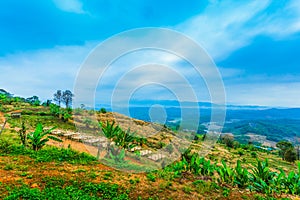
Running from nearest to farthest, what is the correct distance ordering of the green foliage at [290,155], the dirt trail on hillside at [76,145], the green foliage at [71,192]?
the green foliage at [71,192] → the dirt trail on hillside at [76,145] → the green foliage at [290,155]

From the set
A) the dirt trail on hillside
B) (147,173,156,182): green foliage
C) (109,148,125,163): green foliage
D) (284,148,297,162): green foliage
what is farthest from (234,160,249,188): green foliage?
(284,148,297,162): green foliage

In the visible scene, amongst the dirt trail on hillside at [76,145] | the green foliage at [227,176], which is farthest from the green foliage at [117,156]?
the green foliage at [227,176]

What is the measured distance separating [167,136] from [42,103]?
73.9 feet

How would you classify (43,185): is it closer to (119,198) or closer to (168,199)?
(119,198)

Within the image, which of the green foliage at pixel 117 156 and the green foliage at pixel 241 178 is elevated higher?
the green foliage at pixel 117 156

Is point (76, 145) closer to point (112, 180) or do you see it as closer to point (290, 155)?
point (112, 180)

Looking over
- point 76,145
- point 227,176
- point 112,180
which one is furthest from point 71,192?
point 76,145

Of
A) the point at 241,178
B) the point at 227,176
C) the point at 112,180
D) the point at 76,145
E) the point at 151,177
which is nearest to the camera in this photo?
the point at 112,180

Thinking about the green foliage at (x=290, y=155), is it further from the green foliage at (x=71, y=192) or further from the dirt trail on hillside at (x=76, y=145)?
the green foliage at (x=71, y=192)

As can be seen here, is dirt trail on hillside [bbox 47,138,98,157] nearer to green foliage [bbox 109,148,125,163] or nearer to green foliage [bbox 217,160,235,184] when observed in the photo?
green foliage [bbox 109,148,125,163]

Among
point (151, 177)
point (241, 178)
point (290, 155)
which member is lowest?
point (290, 155)

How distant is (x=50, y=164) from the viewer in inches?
235

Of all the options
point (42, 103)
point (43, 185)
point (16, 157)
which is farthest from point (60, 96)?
point (43, 185)

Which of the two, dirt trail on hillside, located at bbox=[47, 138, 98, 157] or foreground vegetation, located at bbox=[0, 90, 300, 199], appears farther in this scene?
dirt trail on hillside, located at bbox=[47, 138, 98, 157]
